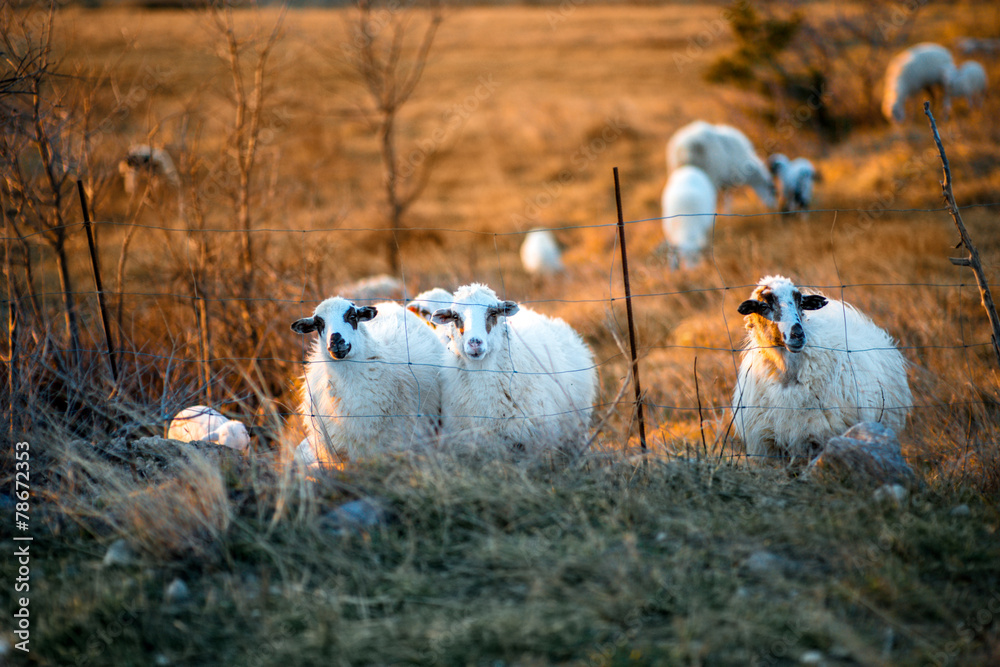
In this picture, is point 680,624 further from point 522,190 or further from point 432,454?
point 522,190

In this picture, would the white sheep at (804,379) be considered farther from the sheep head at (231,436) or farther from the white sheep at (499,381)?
the sheep head at (231,436)

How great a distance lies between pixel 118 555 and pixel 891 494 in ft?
13.5

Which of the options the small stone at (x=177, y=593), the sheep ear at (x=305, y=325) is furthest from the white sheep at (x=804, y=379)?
the small stone at (x=177, y=593)

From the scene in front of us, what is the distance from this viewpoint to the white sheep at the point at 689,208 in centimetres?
1283

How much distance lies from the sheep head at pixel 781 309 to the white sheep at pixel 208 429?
385cm

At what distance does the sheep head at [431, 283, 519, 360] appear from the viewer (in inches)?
199

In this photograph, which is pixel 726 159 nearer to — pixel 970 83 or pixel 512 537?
pixel 970 83

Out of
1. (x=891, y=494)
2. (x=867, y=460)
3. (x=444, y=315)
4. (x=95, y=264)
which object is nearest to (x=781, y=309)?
(x=867, y=460)

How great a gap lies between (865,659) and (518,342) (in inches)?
132

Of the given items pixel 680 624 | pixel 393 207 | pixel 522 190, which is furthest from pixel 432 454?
pixel 522 190

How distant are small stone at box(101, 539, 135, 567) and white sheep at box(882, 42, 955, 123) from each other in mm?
17466

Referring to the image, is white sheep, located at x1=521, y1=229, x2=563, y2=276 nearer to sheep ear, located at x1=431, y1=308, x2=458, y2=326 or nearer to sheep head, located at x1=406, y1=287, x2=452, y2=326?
sheep head, located at x1=406, y1=287, x2=452, y2=326

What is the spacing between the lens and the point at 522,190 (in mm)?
20938

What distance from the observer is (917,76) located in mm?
16016
